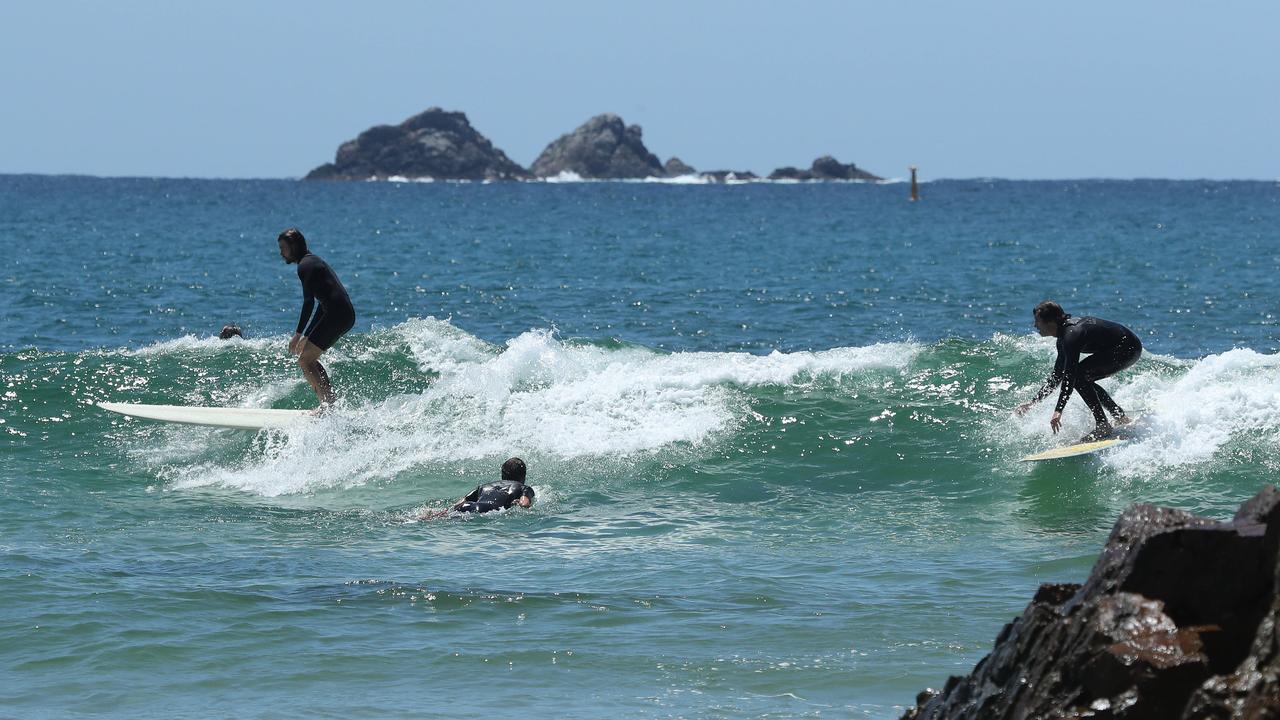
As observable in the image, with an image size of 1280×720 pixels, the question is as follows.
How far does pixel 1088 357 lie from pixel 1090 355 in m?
0.22

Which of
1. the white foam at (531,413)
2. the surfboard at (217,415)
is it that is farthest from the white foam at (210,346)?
the surfboard at (217,415)

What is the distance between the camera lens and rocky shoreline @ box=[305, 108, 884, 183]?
170250 millimetres

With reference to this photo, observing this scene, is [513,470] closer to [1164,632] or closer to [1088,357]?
[1088,357]

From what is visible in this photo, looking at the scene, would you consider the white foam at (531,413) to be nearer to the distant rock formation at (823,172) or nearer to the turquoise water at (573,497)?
the turquoise water at (573,497)

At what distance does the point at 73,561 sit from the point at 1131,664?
7.16 meters

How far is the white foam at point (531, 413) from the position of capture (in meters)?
12.8

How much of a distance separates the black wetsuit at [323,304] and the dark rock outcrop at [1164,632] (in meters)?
8.43

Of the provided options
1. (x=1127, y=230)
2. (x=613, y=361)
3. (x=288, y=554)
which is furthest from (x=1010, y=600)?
(x=1127, y=230)

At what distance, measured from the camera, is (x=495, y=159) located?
175 metres

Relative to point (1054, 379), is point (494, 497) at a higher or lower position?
lower

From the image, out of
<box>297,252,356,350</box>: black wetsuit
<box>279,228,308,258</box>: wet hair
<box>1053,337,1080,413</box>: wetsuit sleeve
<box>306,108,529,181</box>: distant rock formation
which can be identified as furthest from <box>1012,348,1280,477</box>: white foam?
<box>306,108,529,181</box>: distant rock formation

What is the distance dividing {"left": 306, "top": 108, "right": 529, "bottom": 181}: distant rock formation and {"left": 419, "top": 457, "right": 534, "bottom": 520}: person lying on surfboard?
16160 centimetres

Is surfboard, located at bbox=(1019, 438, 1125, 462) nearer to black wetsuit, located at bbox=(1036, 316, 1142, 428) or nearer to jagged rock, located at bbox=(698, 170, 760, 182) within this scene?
black wetsuit, located at bbox=(1036, 316, 1142, 428)

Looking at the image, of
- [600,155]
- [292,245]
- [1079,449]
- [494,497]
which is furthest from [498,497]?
[600,155]
